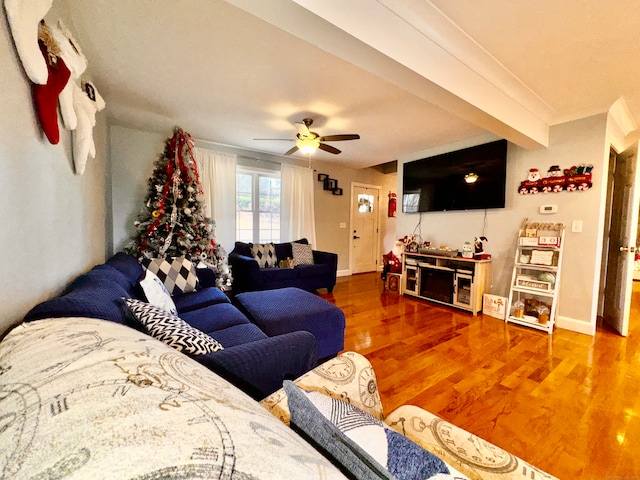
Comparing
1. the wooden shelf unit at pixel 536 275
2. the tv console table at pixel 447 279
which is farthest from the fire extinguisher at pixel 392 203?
the wooden shelf unit at pixel 536 275

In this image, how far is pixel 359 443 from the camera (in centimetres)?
48

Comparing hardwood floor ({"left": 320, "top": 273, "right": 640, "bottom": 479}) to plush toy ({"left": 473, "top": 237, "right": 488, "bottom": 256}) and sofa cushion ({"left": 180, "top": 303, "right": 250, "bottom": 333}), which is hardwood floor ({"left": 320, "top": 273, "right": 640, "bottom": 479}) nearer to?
plush toy ({"left": 473, "top": 237, "right": 488, "bottom": 256})

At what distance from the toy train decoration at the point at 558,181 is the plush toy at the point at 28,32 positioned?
4.26 meters

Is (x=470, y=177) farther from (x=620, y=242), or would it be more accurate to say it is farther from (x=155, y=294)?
(x=155, y=294)

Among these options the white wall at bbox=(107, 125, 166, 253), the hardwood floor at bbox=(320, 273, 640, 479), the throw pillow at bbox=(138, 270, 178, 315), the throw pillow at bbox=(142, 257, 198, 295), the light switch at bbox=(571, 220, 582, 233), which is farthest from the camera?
the white wall at bbox=(107, 125, 166, 253)

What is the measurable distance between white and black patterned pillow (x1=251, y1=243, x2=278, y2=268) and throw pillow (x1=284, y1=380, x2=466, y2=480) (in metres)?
3.58

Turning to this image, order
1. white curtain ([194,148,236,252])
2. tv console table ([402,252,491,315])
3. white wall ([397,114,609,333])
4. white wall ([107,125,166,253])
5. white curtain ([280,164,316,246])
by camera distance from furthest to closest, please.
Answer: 1. white curtain ([280,164,316,246])
2. white curtain ([194,148,236,252])
3. white wall ([107,125,166,253])
4. tv console table ([402,252,491,315])
5. white wall ([397,114,609,333])

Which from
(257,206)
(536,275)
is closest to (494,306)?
(536,275)

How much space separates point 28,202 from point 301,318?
1509 mm

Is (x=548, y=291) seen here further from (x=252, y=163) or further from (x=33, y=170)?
(x=252, y=163)

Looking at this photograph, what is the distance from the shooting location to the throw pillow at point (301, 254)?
13.9 ft

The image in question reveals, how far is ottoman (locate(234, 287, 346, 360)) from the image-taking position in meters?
1.78

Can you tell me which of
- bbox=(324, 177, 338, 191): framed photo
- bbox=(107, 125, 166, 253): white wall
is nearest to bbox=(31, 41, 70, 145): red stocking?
bbox=(107, 125, 166, 253): white wall

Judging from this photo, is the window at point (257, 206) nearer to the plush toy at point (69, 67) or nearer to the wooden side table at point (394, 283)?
the wooden side table at point (394, 283)
